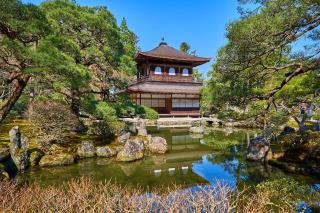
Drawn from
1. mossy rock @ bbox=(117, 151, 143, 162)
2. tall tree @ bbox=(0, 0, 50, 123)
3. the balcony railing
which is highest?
the balcony railing

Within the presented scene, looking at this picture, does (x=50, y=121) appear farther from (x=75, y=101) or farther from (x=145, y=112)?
(x=145, y=112)

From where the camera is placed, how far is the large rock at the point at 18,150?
7609 millimetres

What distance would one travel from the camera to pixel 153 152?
10.7m

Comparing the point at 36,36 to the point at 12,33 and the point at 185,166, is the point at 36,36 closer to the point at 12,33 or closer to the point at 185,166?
the point at 12,33

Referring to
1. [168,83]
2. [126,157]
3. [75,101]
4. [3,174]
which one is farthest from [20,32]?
[168,83]

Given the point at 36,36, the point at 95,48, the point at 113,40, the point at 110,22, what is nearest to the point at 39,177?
the point at 36,36

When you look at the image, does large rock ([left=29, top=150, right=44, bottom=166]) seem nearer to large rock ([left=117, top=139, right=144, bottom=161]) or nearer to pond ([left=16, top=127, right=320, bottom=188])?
pond ([left=16, top=127, right=320, bottom=188])

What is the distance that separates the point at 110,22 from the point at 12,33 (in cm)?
576

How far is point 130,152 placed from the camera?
9.34 m

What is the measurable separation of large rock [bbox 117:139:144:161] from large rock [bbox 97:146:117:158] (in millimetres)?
560

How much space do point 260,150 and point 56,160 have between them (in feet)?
26.2

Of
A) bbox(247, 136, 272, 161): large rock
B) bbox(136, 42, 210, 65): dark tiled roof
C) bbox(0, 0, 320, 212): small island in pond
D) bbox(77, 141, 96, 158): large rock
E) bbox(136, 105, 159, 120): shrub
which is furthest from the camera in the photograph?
bbox(136, 42, 210, 65): dark tiled roof

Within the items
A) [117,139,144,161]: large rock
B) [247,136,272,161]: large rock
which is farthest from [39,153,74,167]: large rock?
[247,136,272,161]: large rock

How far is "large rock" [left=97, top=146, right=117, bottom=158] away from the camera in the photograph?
9.69 meters
